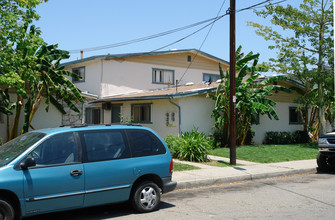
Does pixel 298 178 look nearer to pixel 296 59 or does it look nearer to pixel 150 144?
pixel 150 144

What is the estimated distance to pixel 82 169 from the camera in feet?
20.8

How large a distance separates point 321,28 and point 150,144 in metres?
16.9

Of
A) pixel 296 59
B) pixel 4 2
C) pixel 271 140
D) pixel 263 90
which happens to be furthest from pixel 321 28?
pixel 4 2

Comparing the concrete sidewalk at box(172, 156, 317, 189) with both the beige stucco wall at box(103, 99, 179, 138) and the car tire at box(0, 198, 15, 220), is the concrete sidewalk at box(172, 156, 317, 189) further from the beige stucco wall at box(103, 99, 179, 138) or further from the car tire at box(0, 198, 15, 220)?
the car tire at box(0, 198, 15, 220)

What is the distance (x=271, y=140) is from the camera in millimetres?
22062

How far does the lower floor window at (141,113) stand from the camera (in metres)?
20.5

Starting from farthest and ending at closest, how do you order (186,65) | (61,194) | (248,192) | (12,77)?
1. (186,65)
2. (12,77)
3. (248,192)
4. (61,194)

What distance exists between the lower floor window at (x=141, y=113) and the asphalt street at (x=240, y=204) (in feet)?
34.2

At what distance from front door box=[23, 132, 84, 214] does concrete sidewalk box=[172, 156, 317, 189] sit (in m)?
4.12

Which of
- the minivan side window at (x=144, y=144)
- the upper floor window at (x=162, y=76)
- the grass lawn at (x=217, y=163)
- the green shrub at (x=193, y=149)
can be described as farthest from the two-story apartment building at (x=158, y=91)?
the minivan side window at (x=144, y=144)

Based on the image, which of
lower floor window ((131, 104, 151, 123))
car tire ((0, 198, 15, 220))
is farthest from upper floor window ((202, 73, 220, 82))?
car tire ((0, 198, 15, 220))

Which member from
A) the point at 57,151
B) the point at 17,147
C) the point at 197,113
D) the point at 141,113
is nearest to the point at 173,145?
the point at 197,113

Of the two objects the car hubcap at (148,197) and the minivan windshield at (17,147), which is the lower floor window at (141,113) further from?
the minivan windshield at (17,147)

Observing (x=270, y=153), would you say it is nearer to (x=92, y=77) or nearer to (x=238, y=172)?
(x=238, y=172)
